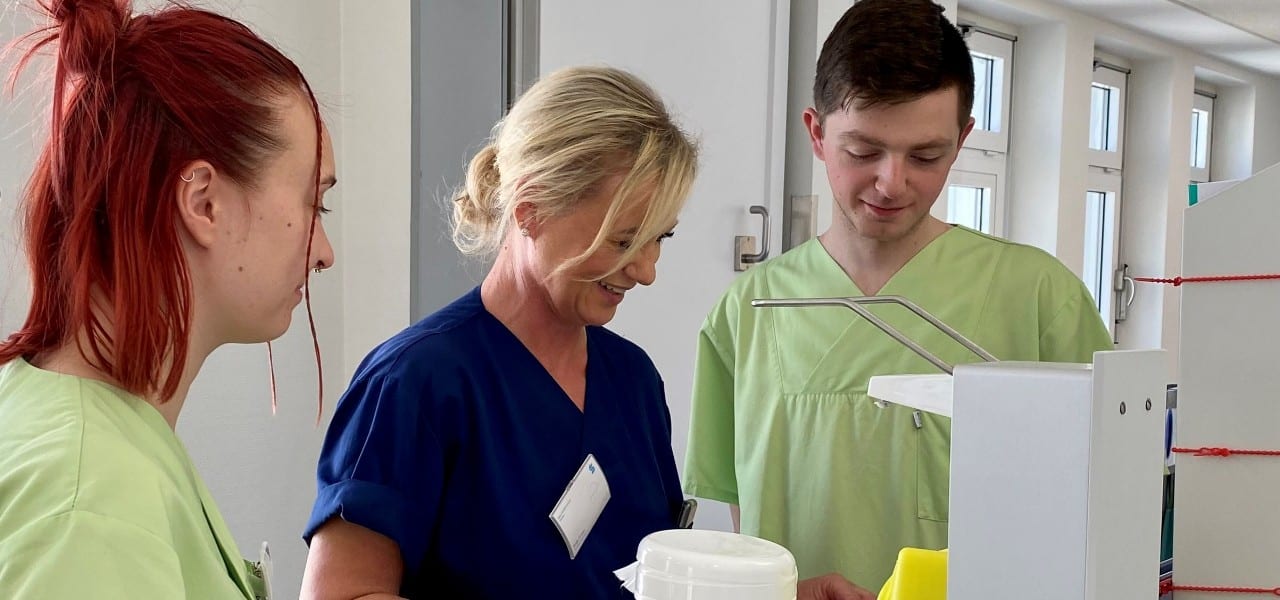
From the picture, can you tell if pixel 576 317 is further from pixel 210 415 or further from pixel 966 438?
pixel 210 415

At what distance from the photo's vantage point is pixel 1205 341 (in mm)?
1043

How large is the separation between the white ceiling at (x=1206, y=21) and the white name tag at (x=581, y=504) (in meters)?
4.38

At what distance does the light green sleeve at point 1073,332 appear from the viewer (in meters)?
1.33

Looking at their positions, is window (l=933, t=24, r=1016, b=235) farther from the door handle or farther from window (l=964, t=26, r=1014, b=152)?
the door handle

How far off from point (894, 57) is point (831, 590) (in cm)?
63

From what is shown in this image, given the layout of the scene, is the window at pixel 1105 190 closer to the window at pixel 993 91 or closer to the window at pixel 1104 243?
the window at pixel 1104 243

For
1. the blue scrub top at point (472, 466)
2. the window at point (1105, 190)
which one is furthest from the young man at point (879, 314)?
the window at point (1105, 190)

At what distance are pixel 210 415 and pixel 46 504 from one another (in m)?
1.72

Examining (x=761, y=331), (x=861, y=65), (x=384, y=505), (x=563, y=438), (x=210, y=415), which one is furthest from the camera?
(x=210, y=415)

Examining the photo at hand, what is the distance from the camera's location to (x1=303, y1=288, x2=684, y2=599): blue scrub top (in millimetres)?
1035

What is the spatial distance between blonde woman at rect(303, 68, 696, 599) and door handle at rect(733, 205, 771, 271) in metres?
1.65

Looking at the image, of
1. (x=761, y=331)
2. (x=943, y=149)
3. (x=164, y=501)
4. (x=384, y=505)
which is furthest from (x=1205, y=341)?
(x=164, y=501)

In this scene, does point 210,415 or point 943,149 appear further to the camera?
point 210,415

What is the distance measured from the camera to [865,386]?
1371 millimetres
